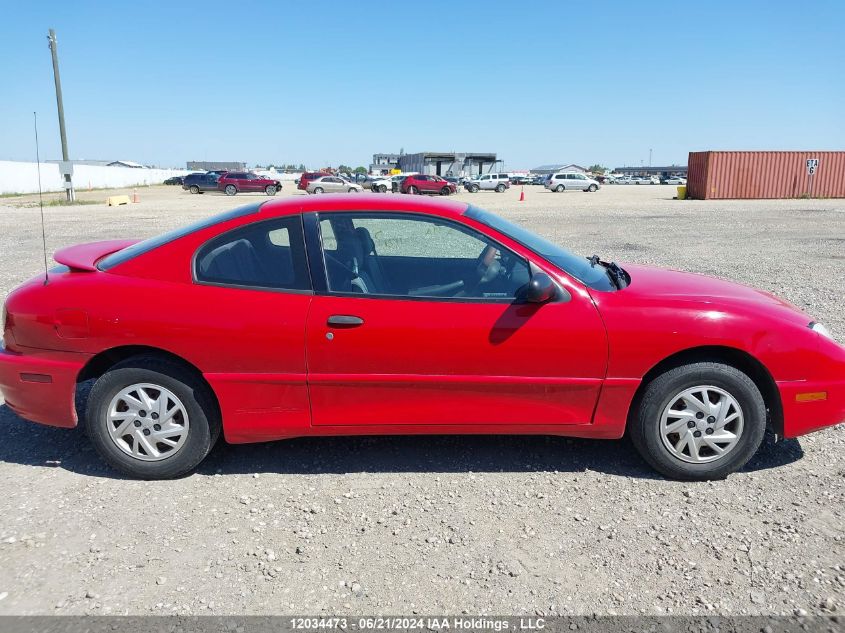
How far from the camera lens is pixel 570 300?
346 centimetres

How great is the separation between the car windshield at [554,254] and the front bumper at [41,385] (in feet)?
7.81

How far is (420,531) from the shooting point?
3.18 metres

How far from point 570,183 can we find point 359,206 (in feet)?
173

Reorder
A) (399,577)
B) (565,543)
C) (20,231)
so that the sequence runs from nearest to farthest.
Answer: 1. (399,577)
2. (565,543)
3. (20,231)

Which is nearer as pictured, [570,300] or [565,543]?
[565,543]

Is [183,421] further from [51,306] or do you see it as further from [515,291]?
[515,291]

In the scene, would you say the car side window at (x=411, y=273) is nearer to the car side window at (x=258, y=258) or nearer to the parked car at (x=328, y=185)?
the car side window at (x=258, y=258)

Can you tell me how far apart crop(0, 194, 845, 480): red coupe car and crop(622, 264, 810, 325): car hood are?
2 cm

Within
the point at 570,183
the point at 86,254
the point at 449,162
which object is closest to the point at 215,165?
the point at 449,162

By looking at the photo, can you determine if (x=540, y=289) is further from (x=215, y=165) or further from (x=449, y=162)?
(x=215, y=165)

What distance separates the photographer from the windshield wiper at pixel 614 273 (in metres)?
3.78

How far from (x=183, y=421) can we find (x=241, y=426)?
12.3 inches

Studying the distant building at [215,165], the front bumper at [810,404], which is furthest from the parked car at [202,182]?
the distant building at [215,165]

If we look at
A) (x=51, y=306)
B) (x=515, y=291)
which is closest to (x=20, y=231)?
(x=51, y=306)
